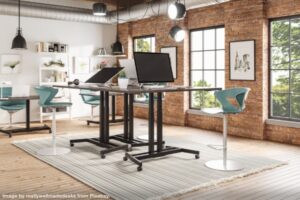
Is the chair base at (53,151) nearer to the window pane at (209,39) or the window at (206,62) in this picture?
the window at (206,62)

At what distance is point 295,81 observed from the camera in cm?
651

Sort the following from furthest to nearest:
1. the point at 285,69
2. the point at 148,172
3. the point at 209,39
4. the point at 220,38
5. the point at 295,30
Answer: the point at 209,39 < the point at 220,38 < the point at 285,69 < the point at 295,30 < the point at 148,172

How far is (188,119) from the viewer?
856 centimetres

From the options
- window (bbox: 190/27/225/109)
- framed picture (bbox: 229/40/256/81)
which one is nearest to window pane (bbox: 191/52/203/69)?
window (bbox: 190/27/225/109)

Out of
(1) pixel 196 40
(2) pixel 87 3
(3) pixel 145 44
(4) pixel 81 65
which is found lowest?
(4) pixel 81 65

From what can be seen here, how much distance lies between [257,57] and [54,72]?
534 centimetres

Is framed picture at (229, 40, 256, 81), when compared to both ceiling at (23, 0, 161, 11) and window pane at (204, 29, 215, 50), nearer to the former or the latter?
window pane at (204, 29, 215, 50)

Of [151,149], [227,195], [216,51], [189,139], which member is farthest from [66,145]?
[216,51]

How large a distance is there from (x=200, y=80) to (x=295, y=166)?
3.90 m

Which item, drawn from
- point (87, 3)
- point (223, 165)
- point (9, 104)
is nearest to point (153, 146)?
point (223, 165)

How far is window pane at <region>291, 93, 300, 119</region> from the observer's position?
21.3 ft

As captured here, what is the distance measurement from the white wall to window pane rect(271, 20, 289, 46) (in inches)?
208

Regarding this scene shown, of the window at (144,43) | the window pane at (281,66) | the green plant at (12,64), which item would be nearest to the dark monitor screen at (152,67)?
the window pane at (281,66)

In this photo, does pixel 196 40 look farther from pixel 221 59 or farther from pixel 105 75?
pixel 105 75
